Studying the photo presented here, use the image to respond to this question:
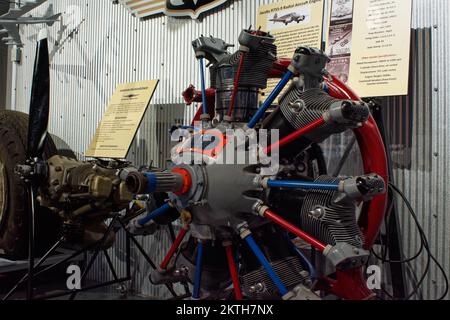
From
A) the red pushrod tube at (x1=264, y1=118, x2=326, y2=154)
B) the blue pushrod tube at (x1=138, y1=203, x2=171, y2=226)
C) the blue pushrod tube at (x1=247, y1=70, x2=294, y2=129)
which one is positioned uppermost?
the blue pushrod tube at (x1=247, y1=70, x2=294, y2=129)

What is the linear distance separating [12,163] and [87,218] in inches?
27.9

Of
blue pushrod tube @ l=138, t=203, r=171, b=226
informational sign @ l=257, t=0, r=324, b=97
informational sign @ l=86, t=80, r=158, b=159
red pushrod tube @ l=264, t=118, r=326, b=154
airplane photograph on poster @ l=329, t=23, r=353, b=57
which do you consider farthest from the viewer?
informational sign @ l=86, t=80, r=158, b=159

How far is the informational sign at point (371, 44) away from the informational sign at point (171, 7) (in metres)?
0.86

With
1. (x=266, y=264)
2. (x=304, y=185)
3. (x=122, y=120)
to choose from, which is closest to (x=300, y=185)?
(x=304, y=185)

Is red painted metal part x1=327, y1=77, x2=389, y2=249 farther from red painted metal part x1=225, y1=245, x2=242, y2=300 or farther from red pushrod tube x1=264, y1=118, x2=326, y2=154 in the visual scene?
red painted metal part x1=225, y1=245, x2=242, y2=300

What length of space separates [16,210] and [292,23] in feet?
6.63

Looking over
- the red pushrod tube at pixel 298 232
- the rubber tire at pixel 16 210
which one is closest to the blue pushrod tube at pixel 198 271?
the red pushrod tube at pixel 298 232

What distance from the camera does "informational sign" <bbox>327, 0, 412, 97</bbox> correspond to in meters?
2.08

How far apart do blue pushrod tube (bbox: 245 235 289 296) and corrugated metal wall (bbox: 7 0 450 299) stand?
87cm

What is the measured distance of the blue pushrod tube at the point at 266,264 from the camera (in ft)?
5.37

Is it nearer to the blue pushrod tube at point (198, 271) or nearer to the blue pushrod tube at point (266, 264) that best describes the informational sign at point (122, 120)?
the blue pushrod tube at point (198, 271)

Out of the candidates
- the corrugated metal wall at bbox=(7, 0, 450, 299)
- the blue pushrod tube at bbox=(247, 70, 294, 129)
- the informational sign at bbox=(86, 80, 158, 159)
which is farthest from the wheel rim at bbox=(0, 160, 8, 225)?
the blue pushrod tube at bbox=(247, 70, 294, 129)

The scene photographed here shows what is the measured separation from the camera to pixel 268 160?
1774 mm
